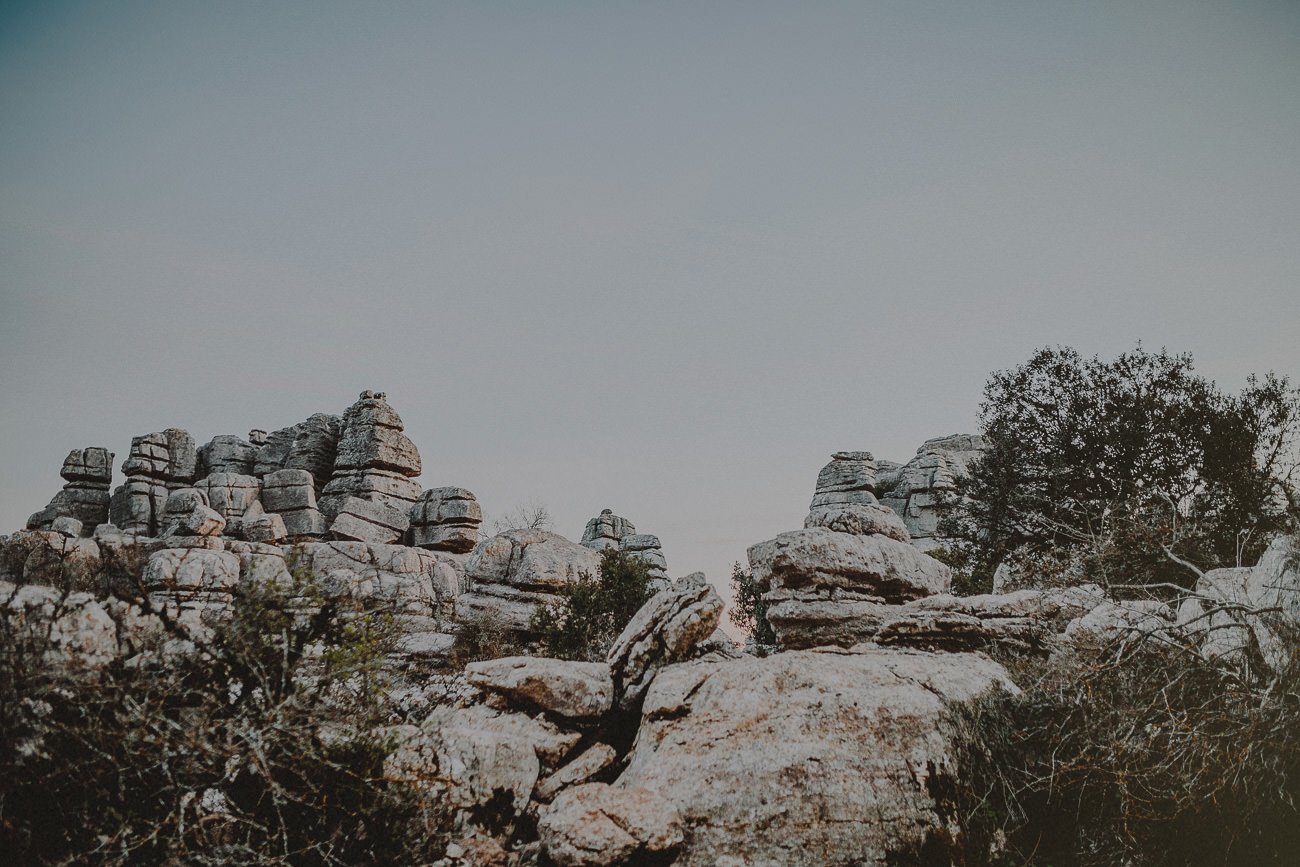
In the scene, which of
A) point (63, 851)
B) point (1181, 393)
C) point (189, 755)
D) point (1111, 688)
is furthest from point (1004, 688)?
point (1181, 393)

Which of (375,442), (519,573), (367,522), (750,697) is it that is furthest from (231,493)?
(750,697)

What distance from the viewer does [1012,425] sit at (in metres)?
27.3

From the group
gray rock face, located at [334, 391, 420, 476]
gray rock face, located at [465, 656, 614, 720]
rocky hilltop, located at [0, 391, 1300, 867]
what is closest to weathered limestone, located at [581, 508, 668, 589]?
gray rock face, located at [334, 391, 420, 476]

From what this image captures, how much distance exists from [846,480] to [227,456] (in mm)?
43837

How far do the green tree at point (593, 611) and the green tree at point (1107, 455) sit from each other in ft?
39.9

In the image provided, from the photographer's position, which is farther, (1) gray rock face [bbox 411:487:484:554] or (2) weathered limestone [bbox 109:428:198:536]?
(2) weathered limestone [bbox 109:428:198:536]

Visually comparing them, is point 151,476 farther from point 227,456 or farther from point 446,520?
point 446,520

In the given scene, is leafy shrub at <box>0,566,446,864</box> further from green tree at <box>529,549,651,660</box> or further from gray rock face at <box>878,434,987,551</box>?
gray rock face at <box>878,434,987,551</box>

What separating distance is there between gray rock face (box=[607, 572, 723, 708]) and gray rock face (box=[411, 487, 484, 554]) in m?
25.6

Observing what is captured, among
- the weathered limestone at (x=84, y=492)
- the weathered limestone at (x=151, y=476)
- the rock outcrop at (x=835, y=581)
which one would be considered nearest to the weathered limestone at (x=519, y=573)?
the rock outcrop at (x=835, y=581)

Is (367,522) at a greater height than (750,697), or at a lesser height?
greater

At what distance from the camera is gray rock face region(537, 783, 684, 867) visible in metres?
7.65

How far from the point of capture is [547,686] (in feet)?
36.8

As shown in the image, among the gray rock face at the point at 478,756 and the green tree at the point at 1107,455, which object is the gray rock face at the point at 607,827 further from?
the green tree at the point at 1107,455
